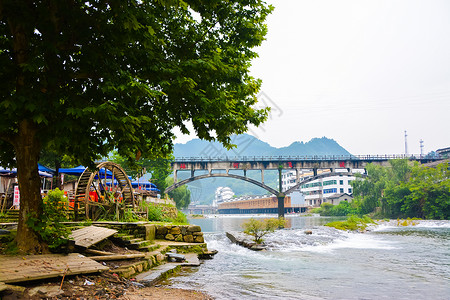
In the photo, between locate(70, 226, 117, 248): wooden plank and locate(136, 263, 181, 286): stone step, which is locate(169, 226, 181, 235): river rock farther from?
locate(70, 226, 117, 248): wooden plank

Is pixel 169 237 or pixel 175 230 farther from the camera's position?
pixel 175 230

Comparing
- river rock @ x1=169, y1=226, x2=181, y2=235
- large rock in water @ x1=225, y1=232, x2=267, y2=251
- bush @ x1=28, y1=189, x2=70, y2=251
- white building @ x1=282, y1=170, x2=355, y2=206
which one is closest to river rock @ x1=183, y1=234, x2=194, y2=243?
river rock @ x1=169, y1=226, x2=181, y2=235

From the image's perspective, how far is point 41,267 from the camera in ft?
19.2

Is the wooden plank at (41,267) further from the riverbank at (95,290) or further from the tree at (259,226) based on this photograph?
the tree at (259,226)

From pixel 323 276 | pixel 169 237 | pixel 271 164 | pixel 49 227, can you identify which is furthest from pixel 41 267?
pixel 271 164

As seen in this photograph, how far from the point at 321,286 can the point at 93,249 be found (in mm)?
5741

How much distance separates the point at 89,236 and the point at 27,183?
7.96 ft

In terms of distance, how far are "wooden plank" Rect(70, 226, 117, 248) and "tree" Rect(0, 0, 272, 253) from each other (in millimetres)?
1048

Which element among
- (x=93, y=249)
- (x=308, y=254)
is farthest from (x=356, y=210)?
(x=93, y=249)

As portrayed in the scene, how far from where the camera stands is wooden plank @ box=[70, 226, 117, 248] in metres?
7.97

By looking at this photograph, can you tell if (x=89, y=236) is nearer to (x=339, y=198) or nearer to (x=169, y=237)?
(x=169, y=237)

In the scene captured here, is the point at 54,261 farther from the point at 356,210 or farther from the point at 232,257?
the point at 356,210

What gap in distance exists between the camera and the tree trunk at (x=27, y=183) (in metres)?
6.80

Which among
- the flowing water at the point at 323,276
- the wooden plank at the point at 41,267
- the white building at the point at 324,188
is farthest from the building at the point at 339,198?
the wooden plank at the point at 41,267
